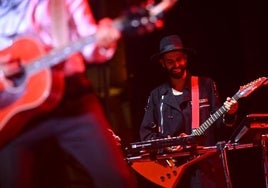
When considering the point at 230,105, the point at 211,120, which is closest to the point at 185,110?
the point at 211,120

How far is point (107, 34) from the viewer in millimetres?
2371

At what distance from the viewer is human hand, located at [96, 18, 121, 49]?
2.37 meters

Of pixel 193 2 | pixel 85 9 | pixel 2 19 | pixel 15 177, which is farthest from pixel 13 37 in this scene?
pixel 193 2

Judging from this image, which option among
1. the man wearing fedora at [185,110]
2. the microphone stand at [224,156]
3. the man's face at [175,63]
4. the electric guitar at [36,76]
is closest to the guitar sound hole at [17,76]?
the electric guitar at [36,76]

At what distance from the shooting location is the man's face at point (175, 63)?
573 cm

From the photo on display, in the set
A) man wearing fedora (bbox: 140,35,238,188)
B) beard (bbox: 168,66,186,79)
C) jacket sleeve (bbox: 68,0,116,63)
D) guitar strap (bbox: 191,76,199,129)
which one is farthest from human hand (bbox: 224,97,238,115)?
jacket sleeve (bbox: 68,0,116,63)

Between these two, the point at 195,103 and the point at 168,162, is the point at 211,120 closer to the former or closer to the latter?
the point at 195,103

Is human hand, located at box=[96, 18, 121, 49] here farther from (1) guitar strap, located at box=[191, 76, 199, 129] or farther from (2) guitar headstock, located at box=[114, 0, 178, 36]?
(1) guitar strap, located at box=[191, 76, 199, 129]

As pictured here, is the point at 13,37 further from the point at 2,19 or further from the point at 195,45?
the point at 195,45

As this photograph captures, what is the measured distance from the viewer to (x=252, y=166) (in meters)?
6.80

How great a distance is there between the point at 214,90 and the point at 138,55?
1740 mm

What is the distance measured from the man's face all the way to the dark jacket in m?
0.12

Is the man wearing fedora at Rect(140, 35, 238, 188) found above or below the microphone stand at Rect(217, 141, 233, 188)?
above

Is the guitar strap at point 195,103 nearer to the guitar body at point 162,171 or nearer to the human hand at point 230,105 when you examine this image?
the human hand at point 230,105
